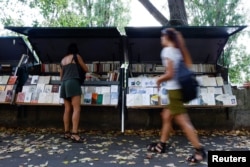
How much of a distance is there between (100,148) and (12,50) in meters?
4.46

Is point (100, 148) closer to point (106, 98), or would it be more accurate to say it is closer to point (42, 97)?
point (106, 98)

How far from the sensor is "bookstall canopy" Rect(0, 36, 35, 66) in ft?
25.7

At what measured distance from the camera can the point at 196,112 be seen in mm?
6746

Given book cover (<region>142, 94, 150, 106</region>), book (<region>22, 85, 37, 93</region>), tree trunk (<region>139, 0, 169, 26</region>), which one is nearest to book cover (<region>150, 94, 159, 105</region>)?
book cover (<region>142, 94, 150, 106</region>)

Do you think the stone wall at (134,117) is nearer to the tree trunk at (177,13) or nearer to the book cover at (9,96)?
the book cover at (9,96)

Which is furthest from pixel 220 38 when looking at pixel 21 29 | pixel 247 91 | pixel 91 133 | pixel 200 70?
pixel 21 29

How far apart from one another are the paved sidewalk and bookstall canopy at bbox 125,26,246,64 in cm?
218

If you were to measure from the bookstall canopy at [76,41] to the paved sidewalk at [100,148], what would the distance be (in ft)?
7.23

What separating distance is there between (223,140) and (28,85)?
14.0 ft

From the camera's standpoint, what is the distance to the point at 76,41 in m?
7.77

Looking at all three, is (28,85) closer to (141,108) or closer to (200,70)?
(141,108)

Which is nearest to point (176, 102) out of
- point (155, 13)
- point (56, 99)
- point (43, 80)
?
point (56, 99)

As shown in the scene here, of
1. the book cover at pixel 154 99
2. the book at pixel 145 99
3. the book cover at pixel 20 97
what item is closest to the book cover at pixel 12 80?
the book cover at pixel 20 97

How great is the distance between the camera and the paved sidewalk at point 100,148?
432cm
